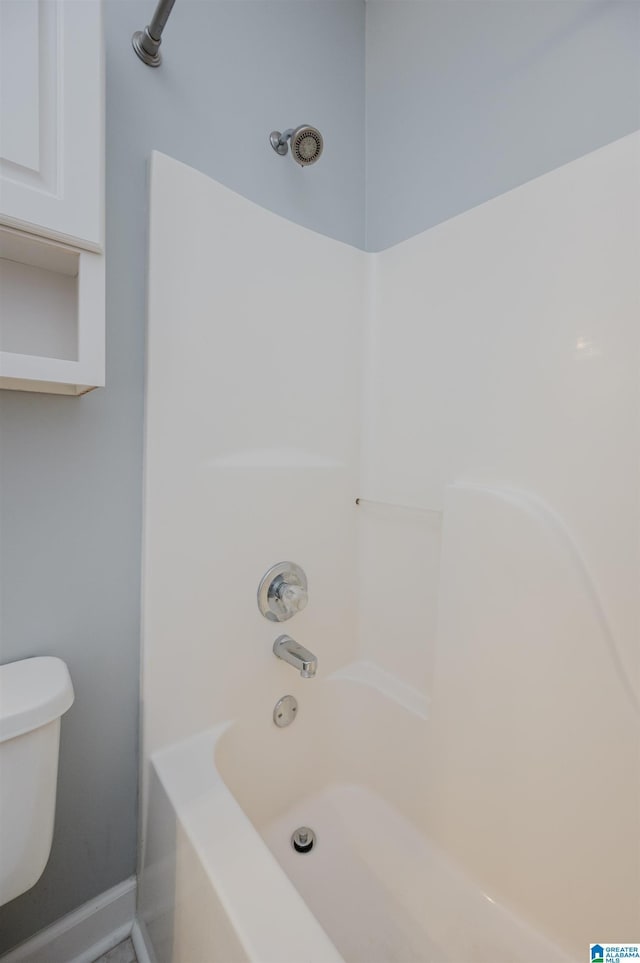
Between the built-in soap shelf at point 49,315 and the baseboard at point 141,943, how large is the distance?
1.27 m

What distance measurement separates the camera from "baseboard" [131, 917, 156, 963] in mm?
942

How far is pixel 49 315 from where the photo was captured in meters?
0.81

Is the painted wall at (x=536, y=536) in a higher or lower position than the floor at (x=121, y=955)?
higher

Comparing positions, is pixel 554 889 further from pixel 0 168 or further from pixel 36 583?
pixel 0 168

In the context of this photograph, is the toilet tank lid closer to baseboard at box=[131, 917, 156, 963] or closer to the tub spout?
the tub spout

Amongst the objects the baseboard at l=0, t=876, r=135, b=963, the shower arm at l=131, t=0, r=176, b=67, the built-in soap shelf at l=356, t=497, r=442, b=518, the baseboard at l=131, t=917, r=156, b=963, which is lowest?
the baseboard at l=131, t=917, r=156, b=963

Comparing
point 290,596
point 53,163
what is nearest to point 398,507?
point 290,596

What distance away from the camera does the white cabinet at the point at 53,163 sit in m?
0.62

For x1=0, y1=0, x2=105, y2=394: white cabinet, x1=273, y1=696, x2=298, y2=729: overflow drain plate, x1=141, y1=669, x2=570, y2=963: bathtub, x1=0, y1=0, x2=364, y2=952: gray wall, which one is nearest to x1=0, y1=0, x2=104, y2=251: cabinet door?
x1=0, y1=0, x2=105, y2=394: white cabinet

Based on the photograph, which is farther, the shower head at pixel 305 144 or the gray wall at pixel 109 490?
the shower head at pixel 305 144

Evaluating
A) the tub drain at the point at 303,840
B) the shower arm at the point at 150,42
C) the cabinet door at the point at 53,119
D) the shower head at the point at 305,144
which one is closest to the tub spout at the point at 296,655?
the tub drain at the point at 303,840

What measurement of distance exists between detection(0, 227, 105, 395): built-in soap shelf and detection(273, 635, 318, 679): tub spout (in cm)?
80

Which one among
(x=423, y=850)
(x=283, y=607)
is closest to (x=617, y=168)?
(x=283, y=607)

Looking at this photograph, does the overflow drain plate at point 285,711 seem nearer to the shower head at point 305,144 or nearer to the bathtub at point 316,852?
the bathtub at point 316,852
